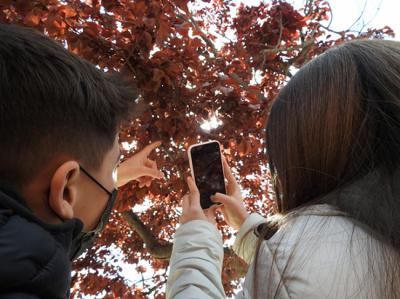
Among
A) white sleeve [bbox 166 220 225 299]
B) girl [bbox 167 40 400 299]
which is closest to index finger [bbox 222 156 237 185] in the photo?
white sleeve [bbox 166 220 225 299]

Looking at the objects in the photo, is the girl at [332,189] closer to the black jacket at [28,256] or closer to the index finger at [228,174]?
the black jacket at [28,256]

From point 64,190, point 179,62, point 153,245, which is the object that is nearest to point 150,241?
point 153,245

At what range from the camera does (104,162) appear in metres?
1.14

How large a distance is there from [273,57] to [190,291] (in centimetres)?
382

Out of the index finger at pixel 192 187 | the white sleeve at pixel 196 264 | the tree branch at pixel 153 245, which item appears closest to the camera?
the white sleeve at pixel 196 264

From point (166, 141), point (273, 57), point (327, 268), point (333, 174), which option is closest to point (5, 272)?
point (327, 268)

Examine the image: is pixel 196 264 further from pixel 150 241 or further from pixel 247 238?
pixel 150 241

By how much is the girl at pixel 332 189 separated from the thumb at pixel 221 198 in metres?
0.57

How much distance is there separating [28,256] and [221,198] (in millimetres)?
1258

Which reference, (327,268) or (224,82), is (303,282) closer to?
(327,268)

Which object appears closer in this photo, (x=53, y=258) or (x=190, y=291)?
(x=53, y=258)

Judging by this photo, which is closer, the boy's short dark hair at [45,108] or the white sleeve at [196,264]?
the boy's short dark hair at [45,108]

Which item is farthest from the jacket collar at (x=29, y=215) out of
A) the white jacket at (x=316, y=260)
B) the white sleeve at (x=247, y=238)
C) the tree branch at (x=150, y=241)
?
the tree branch at (x=150, y=241)

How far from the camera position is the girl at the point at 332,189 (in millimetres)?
775
